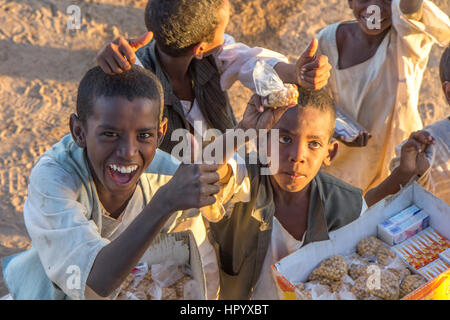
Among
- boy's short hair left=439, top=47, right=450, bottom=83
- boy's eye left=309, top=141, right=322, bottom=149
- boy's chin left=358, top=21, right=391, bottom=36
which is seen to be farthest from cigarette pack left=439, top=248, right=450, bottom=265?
boy's chin left=358, top=21, right=391, bottom=36

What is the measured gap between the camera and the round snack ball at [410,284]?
1.55 m

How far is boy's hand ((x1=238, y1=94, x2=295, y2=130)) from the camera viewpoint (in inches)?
69.4

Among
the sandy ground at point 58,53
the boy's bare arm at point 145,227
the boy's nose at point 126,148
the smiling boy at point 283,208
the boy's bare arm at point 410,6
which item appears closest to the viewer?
the boy's bare arm at point 145,227

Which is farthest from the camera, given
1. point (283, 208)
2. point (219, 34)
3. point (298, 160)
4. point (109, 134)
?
point (219, 34)

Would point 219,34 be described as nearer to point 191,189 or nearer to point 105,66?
point 105,66

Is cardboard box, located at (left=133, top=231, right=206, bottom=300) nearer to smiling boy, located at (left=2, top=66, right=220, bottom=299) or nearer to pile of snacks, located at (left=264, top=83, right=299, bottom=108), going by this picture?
smiling boy, located at (left=2, top=66, right=220, bottom=299)

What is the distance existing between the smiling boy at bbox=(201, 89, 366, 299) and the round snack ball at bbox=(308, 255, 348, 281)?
269 mm

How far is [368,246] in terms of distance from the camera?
1720mm

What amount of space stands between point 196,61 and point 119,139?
33.7 inches

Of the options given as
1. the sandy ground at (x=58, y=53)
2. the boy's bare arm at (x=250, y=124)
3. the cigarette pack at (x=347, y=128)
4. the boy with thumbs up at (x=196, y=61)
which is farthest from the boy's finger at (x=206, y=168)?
the sandy ground at (x=58, y=53)

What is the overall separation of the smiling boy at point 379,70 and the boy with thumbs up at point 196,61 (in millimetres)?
575

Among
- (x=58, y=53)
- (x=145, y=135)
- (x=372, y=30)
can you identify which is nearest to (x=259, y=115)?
(x=145, y=135)

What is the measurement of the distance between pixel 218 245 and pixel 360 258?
581mm

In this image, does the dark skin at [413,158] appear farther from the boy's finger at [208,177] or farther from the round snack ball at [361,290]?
the boy's finger at [208,177]
